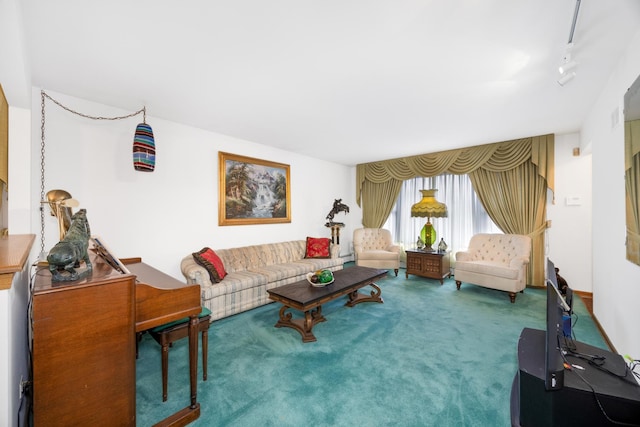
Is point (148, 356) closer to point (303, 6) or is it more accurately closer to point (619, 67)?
point (303, 6)

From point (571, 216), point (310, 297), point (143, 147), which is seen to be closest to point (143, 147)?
point (143, 147)

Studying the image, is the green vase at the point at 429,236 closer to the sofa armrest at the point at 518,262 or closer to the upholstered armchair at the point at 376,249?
the upholstered armchair at the point at 376,249

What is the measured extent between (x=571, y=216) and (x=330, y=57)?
4552mm

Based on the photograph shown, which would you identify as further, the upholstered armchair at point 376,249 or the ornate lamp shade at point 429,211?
the upholstered armchair at point 376,249

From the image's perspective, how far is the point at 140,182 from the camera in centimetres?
325

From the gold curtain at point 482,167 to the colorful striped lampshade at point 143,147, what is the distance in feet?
15.2

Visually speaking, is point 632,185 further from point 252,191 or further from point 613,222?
point 252,191

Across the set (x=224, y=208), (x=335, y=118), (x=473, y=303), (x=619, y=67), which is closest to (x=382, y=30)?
(x=335, y=118)

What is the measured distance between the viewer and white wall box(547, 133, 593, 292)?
3.97 metres

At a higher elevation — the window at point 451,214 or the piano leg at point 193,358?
the window at point 451,214

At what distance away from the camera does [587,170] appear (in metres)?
3.96

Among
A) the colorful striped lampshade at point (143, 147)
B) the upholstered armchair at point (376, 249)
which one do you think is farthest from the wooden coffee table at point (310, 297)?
the colorful striped lampshade at point (143, 147)

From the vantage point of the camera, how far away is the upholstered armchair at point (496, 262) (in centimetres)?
372

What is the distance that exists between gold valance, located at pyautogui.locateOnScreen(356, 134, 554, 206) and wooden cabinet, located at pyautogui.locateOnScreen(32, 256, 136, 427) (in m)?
5.27
